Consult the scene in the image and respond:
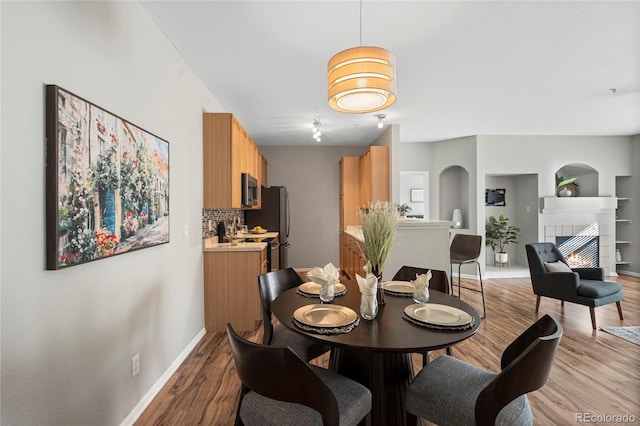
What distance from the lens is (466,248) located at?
3945 mm

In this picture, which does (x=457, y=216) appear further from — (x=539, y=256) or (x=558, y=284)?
(x=558, y=284)

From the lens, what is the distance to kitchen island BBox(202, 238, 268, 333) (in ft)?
10.4

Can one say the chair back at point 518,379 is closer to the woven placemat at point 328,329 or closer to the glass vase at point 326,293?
the woven placemat at point 328,329

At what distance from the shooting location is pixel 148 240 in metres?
1.98

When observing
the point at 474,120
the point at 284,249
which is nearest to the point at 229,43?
the point at 284,249

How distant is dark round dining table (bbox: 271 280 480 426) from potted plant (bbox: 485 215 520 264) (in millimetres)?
4801

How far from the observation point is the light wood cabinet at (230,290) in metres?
3.17

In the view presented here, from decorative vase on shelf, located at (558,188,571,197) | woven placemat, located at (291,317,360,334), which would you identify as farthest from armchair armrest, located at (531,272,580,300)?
woven placemat, located at (291,317,360,334)

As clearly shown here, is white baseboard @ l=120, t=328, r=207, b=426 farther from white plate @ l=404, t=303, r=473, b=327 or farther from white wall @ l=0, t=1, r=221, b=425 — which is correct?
white plate @ l=404, t=303, r=473, b=327

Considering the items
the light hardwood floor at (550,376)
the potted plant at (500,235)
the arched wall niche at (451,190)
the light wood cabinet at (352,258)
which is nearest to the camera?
the light hardwood floor at (550,376)

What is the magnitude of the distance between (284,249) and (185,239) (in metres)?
2.52

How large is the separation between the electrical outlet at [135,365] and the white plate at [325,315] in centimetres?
116

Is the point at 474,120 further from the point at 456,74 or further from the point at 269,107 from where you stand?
the point at 269,107

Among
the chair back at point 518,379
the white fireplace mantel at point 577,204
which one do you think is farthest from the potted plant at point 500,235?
the chair back at point 518,379
